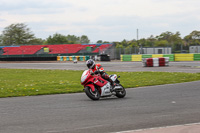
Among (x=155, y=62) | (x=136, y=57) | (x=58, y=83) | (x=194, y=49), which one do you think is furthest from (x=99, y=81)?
(x=194, y=49)

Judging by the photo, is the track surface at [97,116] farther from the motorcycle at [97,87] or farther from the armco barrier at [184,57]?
the armco barrier at [184,57]

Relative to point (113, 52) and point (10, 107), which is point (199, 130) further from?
point (113, 52)

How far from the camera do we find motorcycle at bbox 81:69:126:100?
1074 centimetres

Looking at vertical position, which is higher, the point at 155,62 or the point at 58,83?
the point at 155,62

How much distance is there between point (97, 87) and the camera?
437 inches

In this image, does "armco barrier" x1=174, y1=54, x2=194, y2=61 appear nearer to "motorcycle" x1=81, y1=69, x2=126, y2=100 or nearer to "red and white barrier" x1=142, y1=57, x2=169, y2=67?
"red and white barrier" x1=142, y1=57, x2=169, y2=67

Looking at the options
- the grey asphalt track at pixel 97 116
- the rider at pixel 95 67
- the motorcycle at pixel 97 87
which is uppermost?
the rider at pixel 95 67

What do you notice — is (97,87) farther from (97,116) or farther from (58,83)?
(58,83)

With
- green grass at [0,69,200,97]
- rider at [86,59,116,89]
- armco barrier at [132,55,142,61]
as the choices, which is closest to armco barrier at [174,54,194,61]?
armco barrier at [132,55,142,61]

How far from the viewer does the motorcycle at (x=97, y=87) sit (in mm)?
10742

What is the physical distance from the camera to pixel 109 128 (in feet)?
20.8

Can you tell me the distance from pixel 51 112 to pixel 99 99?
301cm

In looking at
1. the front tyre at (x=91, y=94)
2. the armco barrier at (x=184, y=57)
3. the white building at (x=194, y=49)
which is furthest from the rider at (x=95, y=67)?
the white building at (x=194, y=49)

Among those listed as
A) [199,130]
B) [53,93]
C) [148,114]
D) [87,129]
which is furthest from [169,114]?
[53,93]
